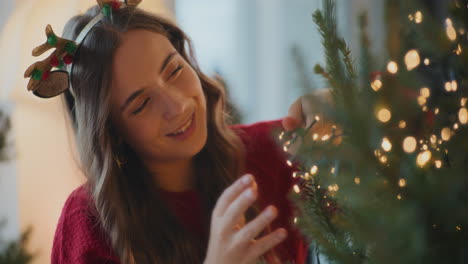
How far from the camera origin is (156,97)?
886 mm

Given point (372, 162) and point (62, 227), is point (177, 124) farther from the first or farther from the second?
point (372, 162)

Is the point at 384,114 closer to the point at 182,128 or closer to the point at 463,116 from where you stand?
the point at 463,116

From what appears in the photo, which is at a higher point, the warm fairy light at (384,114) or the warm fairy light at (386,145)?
the warm fairy light at (384,114)

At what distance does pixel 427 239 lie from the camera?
1.00 ft

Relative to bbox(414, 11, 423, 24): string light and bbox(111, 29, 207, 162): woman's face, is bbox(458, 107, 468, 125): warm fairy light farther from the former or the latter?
bbox(111, 29, 207, 162): woman's face

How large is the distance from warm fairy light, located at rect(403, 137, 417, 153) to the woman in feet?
1.59

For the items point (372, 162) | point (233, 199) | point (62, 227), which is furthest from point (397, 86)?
A: point (62, 227)

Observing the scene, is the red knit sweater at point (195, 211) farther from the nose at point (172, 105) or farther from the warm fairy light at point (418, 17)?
the warm fairy light at point (418, 17)

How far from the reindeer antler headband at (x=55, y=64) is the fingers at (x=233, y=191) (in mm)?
502

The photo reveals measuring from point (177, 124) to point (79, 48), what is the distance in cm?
26

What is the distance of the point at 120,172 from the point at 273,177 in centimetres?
35

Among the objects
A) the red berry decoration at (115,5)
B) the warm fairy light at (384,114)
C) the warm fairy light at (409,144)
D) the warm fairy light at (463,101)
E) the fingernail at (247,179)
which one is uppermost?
the red berry decoration at (115,5)

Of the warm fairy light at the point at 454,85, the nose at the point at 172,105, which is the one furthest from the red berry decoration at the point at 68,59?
the warm fairy light at the point at 454,85

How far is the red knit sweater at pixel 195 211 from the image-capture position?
0.96m
